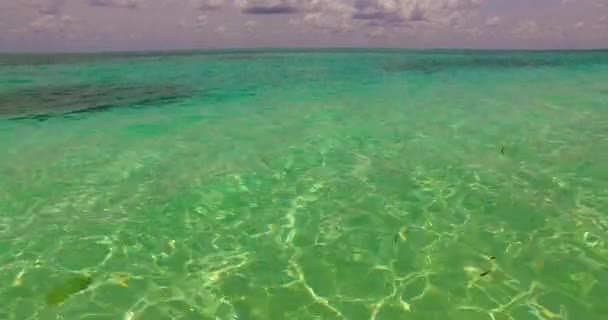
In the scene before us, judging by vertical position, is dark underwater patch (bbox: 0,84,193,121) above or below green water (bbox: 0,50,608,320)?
above

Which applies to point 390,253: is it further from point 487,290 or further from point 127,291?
point 127,291

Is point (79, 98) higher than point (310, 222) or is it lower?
higher

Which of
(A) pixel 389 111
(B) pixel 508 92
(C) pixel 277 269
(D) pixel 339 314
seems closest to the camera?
(D) pixel 339 314

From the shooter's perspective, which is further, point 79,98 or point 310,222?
point 79,98

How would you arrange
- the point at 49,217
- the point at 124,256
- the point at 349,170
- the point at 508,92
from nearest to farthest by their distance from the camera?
1. the point at 124,256
2. the point at 49,217
3. the point at 349,170
4. the point at 508,92

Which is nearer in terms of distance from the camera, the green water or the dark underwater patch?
the green water

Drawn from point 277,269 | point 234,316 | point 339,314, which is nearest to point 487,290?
point 339,314

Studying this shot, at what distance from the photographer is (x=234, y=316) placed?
20.2ft

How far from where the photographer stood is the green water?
6.49 meters

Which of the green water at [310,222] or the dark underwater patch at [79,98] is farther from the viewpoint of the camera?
the dark underwater patch at [79,98]

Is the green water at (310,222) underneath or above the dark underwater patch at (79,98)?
underneath

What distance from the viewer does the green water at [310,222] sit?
6488mm

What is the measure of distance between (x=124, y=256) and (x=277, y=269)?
2.88 metres

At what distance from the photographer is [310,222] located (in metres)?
9.05
